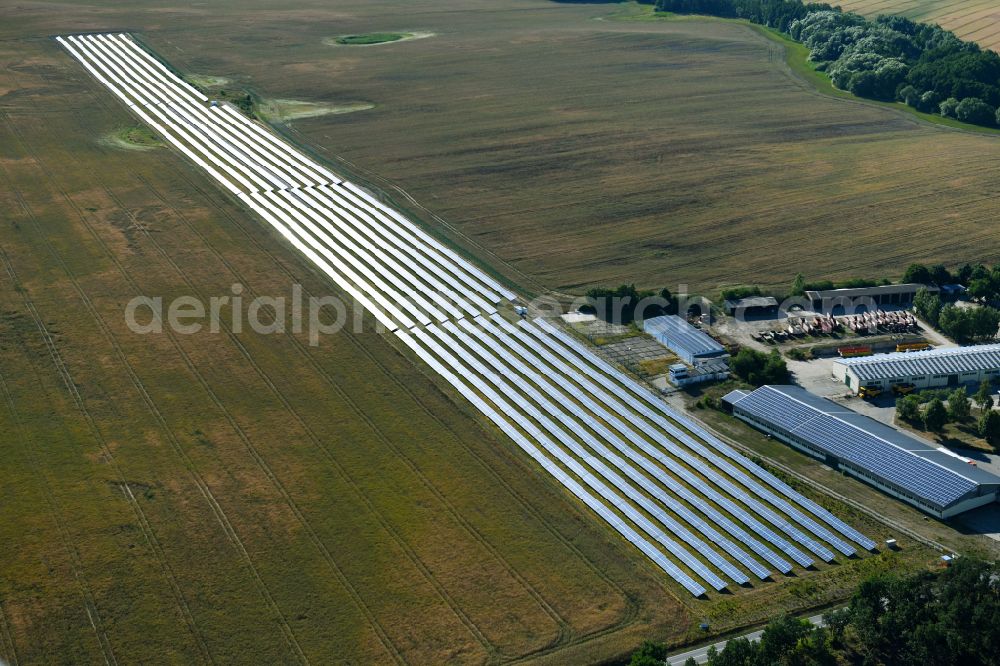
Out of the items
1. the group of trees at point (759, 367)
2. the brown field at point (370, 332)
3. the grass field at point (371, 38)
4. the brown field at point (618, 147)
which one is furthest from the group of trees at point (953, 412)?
the grass field at point (371, 38)

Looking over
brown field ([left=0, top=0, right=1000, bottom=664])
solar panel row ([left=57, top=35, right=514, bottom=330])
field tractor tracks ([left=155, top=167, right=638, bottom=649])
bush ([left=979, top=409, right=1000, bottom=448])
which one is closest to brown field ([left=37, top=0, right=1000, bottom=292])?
brown field ([left=0, top=0, right=1000, bottom=664])

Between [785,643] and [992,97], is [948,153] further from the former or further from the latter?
[785,643]

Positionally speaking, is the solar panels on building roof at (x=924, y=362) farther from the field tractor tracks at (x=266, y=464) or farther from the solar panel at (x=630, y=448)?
the field tractor tracks at (x=266, y=464)

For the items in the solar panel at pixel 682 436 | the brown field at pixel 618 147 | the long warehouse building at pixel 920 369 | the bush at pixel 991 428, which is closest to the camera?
the solar panel at pixel 682 436

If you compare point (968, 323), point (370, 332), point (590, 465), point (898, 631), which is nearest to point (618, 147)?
point (370, 332)

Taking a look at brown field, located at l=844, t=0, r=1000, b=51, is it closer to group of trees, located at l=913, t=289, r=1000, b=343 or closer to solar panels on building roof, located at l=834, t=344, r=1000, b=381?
group of trees, located at l=913, t=289, r=1000, b=343
